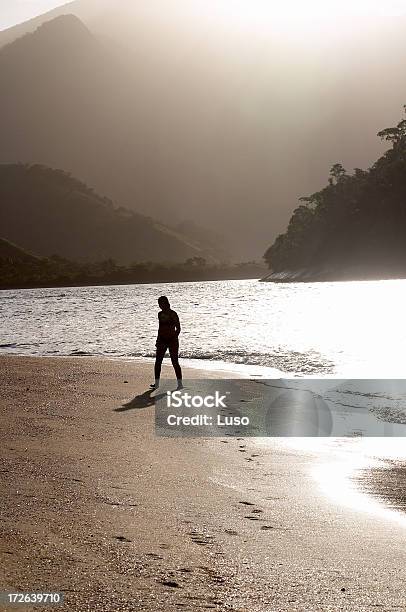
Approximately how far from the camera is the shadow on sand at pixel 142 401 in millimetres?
14536

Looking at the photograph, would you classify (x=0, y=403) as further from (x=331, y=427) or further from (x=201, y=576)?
(x=201, y=576)

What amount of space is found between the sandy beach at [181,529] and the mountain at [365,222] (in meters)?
159

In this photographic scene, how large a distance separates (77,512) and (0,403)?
24.7ft

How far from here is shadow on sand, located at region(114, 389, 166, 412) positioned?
47.7ft

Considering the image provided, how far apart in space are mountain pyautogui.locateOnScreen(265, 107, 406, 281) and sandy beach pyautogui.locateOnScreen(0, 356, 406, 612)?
15899cm

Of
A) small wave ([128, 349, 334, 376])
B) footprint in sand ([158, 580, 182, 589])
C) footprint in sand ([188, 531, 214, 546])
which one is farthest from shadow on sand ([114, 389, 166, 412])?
footprint in sand ([158, 580, 182, 589])

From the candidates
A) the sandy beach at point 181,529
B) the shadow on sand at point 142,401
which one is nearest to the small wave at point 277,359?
the shadow on sand at point 142,401

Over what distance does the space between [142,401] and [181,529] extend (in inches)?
352

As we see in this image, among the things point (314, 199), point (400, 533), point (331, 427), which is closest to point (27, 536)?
point (400, 533)

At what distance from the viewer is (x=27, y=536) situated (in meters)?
6.07

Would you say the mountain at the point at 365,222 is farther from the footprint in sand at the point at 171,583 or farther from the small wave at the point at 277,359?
the footprint in sand at the point at 171,583

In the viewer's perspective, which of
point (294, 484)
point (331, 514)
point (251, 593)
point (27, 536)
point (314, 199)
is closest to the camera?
point (251, 593)

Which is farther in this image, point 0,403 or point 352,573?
point 0,403

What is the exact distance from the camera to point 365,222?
567 feet
